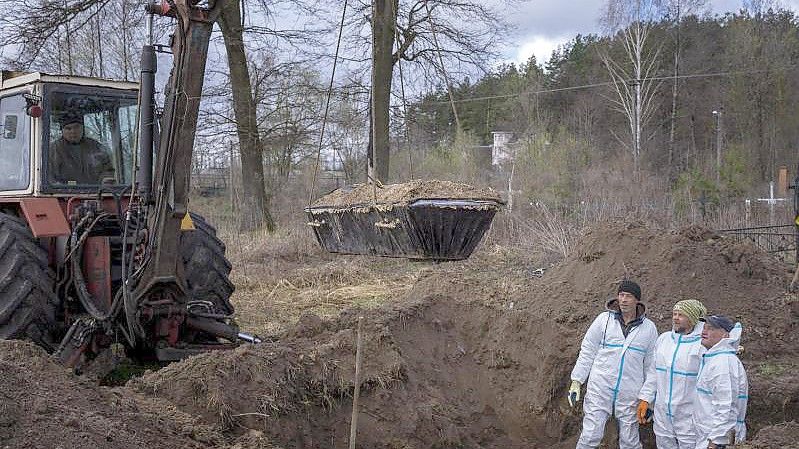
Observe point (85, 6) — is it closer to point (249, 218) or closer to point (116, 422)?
point (249, 218)

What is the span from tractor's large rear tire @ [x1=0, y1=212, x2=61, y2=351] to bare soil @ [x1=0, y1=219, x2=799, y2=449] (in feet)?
3.91

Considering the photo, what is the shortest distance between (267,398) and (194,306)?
1.60 meters

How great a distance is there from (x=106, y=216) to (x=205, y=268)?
0.96m

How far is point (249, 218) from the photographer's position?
1658 centimetres

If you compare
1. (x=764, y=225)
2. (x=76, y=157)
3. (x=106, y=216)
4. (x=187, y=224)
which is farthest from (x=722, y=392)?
(x=764, y=225)

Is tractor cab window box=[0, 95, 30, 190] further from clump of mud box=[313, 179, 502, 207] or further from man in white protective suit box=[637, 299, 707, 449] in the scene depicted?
man in white protective suit box=[637, 299, 707, 449]

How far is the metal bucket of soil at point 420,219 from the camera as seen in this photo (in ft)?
21.0

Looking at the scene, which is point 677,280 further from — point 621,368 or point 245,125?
point 245,125

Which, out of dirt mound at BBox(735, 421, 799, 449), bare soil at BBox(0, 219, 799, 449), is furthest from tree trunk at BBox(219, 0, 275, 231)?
dirt mound at BBox(735, 421, 799, 449)

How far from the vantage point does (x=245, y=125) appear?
1728 centimetres

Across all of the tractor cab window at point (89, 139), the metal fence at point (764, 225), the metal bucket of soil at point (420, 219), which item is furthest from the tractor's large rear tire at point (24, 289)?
the metal fence at point (764, 225)

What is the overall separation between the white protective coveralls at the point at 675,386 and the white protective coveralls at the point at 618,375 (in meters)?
0.12

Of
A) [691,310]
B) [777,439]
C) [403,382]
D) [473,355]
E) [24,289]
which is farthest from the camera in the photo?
[473,355]

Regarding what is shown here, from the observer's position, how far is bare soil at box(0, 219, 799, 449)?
4.28 meters
